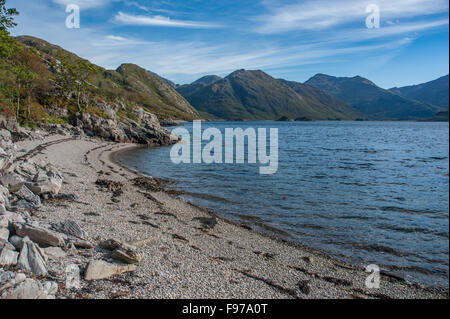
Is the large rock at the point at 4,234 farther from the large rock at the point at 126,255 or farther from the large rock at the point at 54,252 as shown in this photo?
the large rock at the point at 126,255

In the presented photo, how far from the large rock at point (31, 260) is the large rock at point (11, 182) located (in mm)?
6644

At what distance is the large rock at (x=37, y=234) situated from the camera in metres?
9.05

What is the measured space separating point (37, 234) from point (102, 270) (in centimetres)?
273

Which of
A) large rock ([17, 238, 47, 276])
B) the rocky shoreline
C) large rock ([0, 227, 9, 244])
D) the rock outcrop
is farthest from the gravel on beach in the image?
the rock outcrop

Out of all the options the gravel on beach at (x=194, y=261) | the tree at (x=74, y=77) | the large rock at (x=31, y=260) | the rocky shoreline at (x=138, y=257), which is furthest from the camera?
the tree at (x=74, y=77)

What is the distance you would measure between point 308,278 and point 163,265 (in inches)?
237

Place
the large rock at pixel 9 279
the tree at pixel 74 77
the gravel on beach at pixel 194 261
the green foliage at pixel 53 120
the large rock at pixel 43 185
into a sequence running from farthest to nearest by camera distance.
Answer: the tree at pixel 74 77 → the green foliage at pixel 53 120 → the large rock at pixel 43 185 → the gravel on beach at pixel 194 261 → the large rock at pixel 9 279

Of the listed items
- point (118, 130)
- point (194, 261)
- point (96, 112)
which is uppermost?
point (96, 112)

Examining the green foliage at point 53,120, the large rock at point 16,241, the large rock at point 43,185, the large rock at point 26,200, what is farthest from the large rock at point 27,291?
the green foliage at point 53,120

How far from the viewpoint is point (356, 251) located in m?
15.0

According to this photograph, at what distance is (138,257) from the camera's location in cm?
962

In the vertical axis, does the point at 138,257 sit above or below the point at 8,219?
below

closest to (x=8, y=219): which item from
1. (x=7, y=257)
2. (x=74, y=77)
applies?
(x=7, y=257)

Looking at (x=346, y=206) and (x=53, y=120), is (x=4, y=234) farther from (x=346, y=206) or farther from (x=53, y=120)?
(x=53, y=120)
